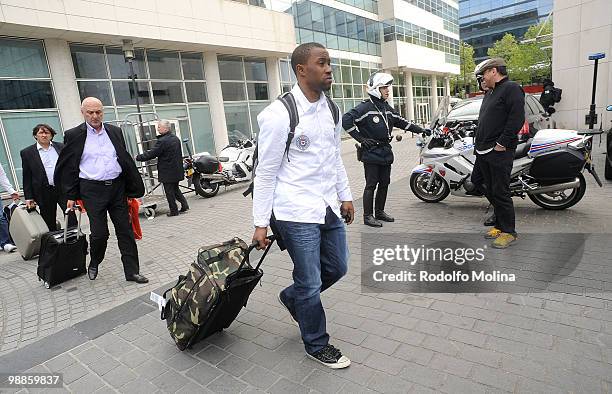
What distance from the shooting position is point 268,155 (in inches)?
88.7

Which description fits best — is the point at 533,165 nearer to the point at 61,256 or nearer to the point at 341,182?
the point at 341,182

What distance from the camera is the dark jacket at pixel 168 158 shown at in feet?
24.7

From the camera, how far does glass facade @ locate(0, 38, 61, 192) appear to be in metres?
11.4

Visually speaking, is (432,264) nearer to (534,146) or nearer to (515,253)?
(515,253)

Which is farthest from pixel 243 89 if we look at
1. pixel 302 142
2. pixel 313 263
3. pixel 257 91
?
pixel 313 263

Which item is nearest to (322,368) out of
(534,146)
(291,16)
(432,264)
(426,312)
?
(426,312)

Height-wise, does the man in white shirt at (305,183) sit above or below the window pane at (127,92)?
below

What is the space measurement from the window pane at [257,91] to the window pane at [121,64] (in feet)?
18.5

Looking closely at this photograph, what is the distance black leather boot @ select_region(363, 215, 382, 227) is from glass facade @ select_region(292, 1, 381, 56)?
60.7 feet

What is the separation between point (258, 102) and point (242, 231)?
1502 cm

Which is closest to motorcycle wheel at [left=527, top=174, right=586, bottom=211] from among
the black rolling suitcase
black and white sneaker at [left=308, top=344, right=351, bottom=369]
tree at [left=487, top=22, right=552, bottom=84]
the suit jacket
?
black and white sneaker at [left=308, top=344, right=351, bottom=369]

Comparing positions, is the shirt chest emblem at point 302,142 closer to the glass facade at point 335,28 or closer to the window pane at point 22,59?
the window pane at point 22,59

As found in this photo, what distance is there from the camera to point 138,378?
8.50ft

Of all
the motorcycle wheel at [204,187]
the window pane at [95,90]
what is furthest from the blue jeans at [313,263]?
the window pane at [95,90]
